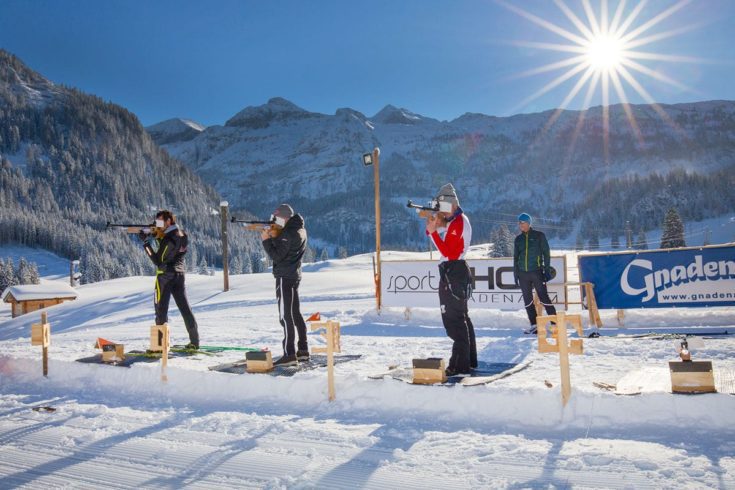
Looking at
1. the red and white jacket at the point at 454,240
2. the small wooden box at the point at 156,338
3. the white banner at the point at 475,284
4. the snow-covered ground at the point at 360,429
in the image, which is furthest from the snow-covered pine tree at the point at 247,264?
the red and white jacket at the point at 454,240

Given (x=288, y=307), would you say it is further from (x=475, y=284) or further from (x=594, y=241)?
(x=594, y=241)

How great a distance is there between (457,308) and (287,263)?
2.32 m

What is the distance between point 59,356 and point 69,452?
16.3 feet

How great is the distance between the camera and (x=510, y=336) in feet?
30.3

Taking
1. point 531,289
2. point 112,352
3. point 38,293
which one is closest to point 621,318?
point 531,289

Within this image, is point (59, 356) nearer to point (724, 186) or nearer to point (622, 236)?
point (622, 236)

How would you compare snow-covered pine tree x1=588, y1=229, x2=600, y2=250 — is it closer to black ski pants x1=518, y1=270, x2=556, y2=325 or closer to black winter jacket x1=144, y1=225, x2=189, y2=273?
black ski pants x1=518, y1=270, x2=556, y2=325

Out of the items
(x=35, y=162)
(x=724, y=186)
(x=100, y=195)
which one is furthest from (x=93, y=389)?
(x=35, y=162)

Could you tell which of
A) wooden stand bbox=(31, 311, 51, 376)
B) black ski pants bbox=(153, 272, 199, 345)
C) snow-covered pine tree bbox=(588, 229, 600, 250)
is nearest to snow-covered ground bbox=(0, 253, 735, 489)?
wooden stand bbox=(31, 311, 51, 376)

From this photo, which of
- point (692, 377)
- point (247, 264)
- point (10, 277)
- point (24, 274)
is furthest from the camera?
point (247, 264)

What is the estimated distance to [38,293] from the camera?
37.7m

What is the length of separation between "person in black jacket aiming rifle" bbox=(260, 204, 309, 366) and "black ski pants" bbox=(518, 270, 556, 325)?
4.72 metres

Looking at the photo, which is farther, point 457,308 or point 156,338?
point 156,338

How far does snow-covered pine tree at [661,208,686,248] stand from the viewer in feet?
184
